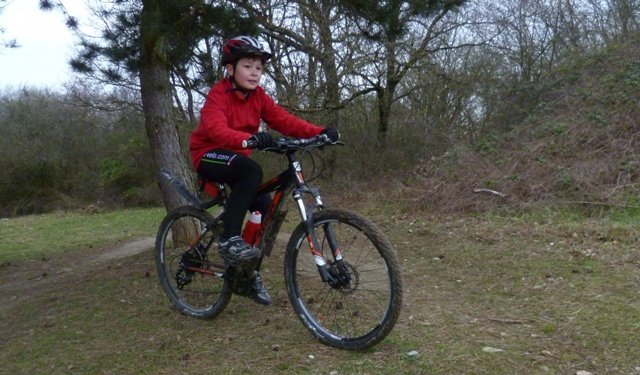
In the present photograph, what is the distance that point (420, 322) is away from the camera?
13.6ft

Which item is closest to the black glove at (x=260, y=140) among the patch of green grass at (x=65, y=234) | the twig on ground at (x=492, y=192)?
the twig on ground at (x=492, y=192)

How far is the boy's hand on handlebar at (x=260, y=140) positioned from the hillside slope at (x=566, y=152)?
5740 mm

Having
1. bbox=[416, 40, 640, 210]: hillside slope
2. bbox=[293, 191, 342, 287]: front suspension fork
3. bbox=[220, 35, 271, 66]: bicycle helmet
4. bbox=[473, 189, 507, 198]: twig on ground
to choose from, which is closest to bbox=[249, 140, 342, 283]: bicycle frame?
bbox=[293, 191, 342, 287]: front suspension fork

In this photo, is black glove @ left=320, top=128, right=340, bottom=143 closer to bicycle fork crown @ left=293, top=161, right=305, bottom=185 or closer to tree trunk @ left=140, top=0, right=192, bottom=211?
bicycle fork crown @ left=293, top=161, right=305, bottom=185

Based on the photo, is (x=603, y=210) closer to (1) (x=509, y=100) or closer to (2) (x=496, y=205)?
(2) (x=496, y=205)

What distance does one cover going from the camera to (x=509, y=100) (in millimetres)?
13742

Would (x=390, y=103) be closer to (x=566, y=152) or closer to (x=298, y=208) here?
(x=566, y=152)

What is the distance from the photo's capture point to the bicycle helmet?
→ 3988 mm

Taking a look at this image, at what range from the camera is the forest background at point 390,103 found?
6219 millimetres

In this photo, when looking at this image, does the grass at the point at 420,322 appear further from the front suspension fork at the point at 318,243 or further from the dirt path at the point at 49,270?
the front suspension fork at the point at 318,243

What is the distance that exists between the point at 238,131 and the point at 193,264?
1372mm

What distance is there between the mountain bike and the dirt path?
A: 2.33m

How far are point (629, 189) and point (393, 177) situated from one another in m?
5.94

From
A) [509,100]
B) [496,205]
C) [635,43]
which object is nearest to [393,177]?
[509,100]
